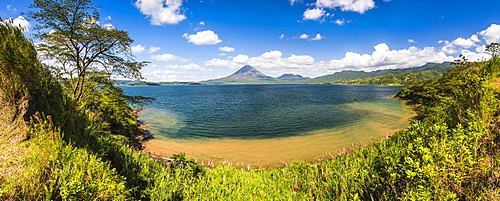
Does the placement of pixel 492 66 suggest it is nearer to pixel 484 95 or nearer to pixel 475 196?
pixel 484 95

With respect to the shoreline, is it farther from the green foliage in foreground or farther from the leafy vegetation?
the leafy vegetation

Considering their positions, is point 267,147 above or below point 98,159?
below

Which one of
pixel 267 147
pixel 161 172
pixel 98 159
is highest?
pixel 98 159

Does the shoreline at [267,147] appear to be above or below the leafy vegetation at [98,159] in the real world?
below

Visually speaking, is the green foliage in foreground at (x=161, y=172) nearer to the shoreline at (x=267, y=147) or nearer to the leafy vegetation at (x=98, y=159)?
the leafy vegetation at (x=98, y=159)

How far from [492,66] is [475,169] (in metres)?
8.77

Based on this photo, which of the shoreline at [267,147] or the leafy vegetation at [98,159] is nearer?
the leafy vegetation at [98,159]

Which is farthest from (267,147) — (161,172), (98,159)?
(98,159)

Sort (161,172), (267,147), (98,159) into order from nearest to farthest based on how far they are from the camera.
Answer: (98,159), (161,172), (267,147)

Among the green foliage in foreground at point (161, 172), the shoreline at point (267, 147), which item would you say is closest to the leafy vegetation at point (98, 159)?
the green foliage in foreground at point (161, 172)

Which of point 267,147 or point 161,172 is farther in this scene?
point 267,147

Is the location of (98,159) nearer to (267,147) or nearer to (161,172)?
(161,172)

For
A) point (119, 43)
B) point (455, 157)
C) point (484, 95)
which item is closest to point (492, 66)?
point (484, 95)

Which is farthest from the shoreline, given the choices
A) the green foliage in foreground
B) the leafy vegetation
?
the leafy vegetation
